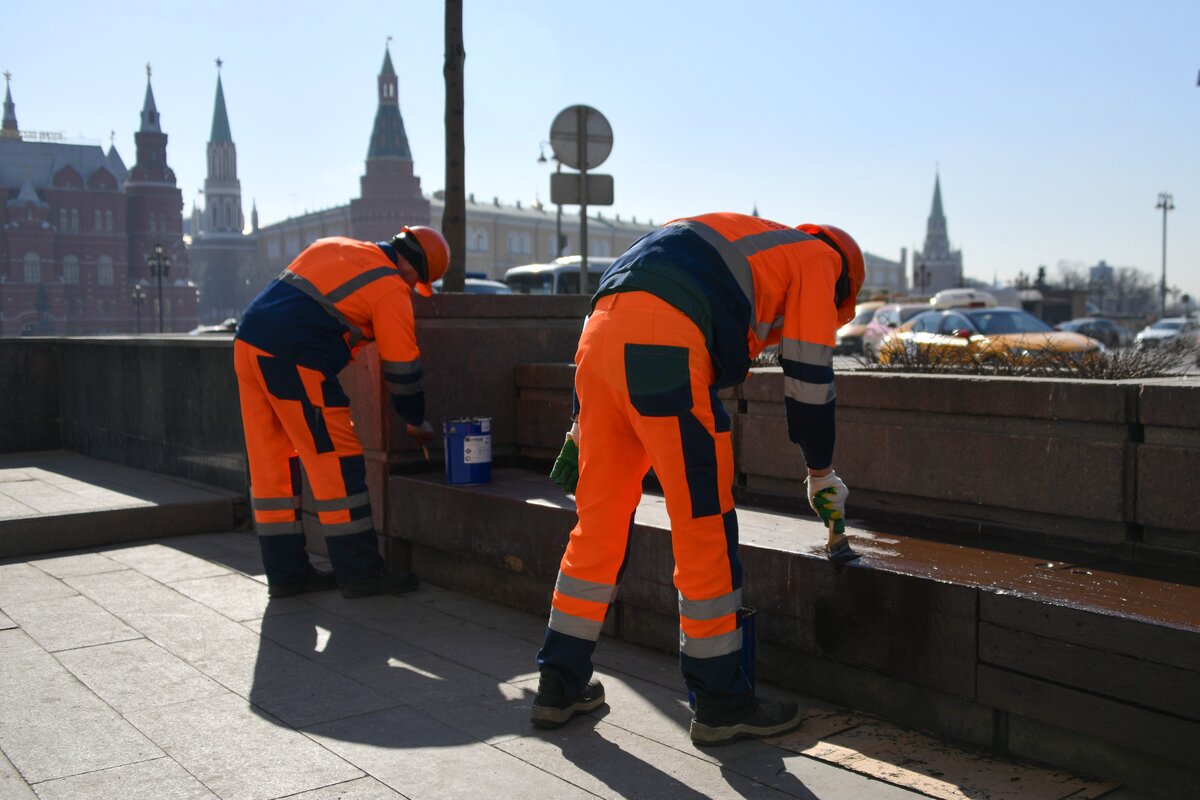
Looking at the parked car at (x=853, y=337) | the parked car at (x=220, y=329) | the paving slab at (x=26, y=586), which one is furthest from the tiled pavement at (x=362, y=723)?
the parked car at (x=853, y=337)

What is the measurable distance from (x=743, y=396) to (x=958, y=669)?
2.18 meters

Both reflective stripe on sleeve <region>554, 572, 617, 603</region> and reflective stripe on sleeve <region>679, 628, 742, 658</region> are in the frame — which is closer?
reflective stripe on sleeve <region>679, 628, 742, 658</region>

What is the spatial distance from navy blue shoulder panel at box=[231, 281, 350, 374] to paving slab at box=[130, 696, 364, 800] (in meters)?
1.84

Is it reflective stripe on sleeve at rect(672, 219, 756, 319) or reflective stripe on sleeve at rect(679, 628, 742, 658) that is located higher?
reflective stripe on sleeve at rect(672, 219, 756, 319)

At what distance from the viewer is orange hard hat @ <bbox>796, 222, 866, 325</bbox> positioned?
13.3 feet

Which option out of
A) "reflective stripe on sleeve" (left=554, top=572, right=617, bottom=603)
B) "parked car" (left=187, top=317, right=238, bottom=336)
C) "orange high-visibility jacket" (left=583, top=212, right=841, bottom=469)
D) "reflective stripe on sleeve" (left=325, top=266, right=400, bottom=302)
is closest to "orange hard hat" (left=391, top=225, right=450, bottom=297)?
"reflective stripe on sleeve" (left=325, top=266, right=400, bottom=302)

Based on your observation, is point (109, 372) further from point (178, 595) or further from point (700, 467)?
point (700, 467)

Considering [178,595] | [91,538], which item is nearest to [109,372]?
[91,538]

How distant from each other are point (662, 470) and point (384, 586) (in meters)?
2.67

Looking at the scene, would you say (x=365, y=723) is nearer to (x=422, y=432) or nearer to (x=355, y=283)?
(x=422, y=432)

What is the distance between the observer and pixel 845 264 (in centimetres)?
402

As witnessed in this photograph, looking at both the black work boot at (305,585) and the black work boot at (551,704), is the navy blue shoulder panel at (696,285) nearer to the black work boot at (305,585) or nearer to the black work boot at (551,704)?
the black work boot at (551,704)

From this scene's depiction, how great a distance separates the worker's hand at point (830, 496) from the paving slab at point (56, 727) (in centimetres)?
225

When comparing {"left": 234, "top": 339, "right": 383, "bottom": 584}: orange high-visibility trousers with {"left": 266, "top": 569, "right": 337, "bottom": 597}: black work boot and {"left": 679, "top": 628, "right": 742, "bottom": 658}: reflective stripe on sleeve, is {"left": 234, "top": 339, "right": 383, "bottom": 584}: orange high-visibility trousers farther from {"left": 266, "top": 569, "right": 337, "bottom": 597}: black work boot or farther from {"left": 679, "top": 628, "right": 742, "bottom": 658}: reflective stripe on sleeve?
{"left": 679, "top": 628, "right": 742, "bottom": 658}: reflective stripe on sleeve
